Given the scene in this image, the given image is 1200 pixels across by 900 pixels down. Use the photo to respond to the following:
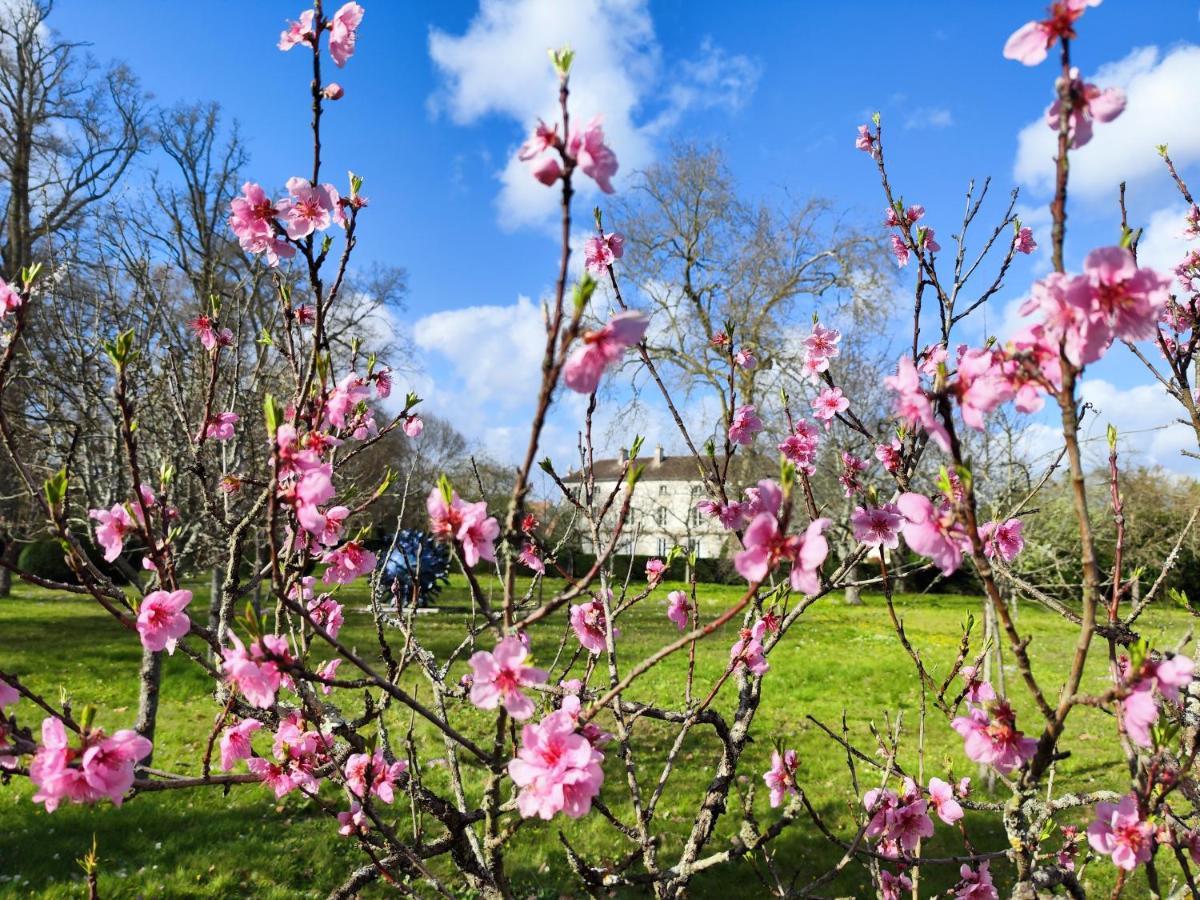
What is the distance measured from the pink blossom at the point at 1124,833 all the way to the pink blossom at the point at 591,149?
1564 millimetres

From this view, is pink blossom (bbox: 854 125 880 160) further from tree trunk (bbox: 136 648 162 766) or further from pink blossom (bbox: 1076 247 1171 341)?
tree trunk (bbox: 136 648 162 766)

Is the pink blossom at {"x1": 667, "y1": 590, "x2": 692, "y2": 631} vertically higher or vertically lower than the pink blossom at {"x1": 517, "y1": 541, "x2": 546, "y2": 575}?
lower

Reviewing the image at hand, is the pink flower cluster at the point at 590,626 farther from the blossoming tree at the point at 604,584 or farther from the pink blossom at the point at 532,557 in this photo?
the pink blossom at the point at 532,557

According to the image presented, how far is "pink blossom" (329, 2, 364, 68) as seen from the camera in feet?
6.67

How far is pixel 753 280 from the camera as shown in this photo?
66.6 ft

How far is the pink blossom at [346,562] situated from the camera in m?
2.18

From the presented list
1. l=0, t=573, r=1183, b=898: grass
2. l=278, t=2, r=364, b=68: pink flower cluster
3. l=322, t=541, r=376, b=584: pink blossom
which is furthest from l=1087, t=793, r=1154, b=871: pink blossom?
l=278, t=2, r=364, b=68: pink flower cluster

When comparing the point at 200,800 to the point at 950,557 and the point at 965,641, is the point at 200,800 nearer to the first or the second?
the point at 965,641

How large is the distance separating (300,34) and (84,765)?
1943 millimetres

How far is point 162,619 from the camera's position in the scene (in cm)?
157

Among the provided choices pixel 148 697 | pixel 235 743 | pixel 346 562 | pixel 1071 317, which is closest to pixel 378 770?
pixel 235 743

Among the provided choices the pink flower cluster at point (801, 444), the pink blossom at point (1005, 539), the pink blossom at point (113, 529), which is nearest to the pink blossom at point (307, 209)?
the pink blossom at point (113, 529)

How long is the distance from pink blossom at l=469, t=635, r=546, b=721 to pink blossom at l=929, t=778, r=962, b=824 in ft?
4.91

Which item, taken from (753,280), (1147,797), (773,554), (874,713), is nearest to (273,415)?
(773,554)
